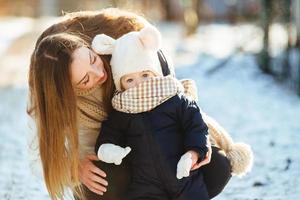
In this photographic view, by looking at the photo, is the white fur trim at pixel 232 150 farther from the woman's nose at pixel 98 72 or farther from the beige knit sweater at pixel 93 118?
the woman's nose at pixel 98 72

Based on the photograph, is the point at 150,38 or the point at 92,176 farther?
the point at 92,176

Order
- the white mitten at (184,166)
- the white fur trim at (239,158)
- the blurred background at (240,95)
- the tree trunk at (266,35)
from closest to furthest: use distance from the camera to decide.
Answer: the white mitten at (184,166), the white fur trim at (239,158), the blurred background at (240,95), the tree trunk at (266,35)

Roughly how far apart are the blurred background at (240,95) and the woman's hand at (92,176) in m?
0.36

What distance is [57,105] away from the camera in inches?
121

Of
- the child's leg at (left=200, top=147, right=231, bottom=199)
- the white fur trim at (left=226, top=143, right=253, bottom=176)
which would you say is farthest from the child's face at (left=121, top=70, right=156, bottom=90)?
the white fur trim at (left=226, top=143, right=253, bottom=176)

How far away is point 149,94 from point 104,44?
0.35 meters

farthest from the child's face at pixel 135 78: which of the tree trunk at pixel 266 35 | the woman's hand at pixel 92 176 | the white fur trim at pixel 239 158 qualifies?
the tree trunk at pixel 266 35

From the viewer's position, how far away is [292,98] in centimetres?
801

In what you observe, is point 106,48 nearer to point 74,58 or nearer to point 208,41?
point 74,58

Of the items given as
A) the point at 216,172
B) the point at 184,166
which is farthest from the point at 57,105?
the point at 216,172

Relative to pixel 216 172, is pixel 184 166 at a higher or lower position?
higher

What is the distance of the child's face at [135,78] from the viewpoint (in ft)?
10.2

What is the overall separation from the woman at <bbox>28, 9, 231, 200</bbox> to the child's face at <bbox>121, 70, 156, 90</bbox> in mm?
115

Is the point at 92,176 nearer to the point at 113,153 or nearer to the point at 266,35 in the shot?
the point at 113,153
